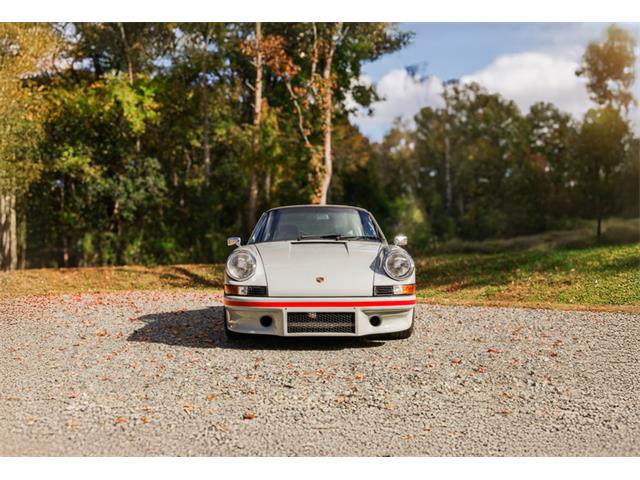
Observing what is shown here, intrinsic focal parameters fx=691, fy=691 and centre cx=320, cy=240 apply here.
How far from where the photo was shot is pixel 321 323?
7098 mm

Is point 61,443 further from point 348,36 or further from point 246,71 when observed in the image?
point 246,71

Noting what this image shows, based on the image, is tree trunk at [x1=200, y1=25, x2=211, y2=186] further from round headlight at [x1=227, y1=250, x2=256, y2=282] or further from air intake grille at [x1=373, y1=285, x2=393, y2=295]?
air intake grille at [x1=373, y1=285, x2=393, y2=295]

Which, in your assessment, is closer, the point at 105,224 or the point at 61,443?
the point at 61,443

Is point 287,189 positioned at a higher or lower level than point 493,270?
higher

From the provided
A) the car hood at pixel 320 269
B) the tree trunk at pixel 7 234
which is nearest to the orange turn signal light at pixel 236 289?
the car hood at pixel 320 269

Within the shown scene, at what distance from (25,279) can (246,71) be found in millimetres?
13945

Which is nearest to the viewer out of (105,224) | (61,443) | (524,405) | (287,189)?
(61,443)

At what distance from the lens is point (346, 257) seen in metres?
7.46

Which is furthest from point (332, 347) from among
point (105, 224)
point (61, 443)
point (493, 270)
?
point (105, 224)

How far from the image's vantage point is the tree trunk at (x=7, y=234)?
21898 mm

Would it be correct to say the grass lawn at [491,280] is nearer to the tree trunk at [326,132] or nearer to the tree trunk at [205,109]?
the tree trunk at [326,132]

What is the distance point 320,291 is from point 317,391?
1422 mm

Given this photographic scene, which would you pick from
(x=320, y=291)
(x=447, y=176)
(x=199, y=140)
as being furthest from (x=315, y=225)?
(x=447, y=176)

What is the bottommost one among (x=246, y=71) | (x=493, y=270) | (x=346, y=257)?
(x=493, y=270)
